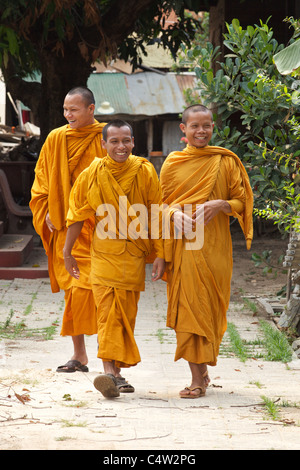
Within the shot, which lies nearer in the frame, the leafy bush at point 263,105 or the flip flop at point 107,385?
the flip flop at point 107,385

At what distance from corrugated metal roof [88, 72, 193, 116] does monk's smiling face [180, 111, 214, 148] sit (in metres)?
16.8

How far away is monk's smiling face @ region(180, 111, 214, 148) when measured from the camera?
16.7ft

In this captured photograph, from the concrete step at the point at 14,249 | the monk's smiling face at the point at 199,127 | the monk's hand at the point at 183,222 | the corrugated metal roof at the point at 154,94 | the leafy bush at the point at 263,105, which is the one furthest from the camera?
the corrugated metal roof at the point at 154,94

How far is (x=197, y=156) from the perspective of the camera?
5188 mm

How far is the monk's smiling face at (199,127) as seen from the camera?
16.7 ft

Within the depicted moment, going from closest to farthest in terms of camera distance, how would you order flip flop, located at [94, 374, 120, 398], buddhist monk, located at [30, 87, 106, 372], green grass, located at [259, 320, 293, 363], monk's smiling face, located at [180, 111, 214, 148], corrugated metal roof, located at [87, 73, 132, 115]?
flip flop, located at [94, 374, 120, 398], monk's smiling face, located at [180, 111, 214, 148], buddhist monk, located at [30, 87, 106, 372], green grass, located at [259, 320, 293, 363], corrugated metal roof, located at [87, 73, 132, 115]

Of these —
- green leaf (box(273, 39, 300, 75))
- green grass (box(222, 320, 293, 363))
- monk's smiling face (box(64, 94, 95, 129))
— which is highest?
green leaf (box(273, 39, 300, 75))

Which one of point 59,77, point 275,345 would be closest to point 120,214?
point 275,345

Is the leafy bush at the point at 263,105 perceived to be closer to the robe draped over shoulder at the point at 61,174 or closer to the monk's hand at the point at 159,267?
the robe draped over shoulder at the point at 61,174

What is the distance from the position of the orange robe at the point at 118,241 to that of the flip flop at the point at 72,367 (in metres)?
0.76

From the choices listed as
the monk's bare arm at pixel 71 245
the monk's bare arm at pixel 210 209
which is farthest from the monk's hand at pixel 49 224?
the monk's bare arm at pixel 210 209

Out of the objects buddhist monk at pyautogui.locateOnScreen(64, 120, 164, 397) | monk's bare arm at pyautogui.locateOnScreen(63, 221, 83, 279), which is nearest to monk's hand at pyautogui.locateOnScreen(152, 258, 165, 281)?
buddhist monk at pyautogui.locateOnScreen(64, 120, 164, 397)

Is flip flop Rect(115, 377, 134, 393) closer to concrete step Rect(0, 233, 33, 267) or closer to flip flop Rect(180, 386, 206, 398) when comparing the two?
flip flop Rect(180, 386, 206, 398)
